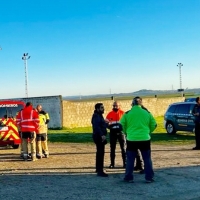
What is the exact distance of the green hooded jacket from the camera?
31.3 ft

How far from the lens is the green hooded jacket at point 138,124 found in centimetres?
954

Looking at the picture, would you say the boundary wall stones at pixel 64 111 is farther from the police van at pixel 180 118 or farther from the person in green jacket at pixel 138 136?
the person in green jacket at pixel 138 136

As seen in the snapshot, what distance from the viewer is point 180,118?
69.6 feet

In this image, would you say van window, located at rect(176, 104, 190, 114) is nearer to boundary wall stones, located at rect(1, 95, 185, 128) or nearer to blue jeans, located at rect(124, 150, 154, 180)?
boundary wall stones, located at rect(1, 95, 185, 128)

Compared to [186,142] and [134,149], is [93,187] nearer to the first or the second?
[134,149]

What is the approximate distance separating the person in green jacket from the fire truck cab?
781 centimetres

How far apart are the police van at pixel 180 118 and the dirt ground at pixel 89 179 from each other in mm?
5987

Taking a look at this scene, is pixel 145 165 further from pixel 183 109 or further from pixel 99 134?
pixel 183 109

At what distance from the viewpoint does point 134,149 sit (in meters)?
9.65

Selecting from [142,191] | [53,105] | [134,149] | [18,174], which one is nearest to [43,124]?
[18,174]

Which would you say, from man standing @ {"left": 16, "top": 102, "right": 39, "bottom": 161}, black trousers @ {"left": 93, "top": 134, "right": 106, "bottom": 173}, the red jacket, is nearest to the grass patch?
man standing @ {"left": 16, "top": 102, "right": 39, "bottom": 161}

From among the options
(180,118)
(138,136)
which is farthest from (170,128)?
(138,136)

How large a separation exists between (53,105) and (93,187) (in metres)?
18.6

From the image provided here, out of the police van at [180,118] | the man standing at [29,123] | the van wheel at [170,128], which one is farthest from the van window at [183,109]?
the man standing at [29,123]
